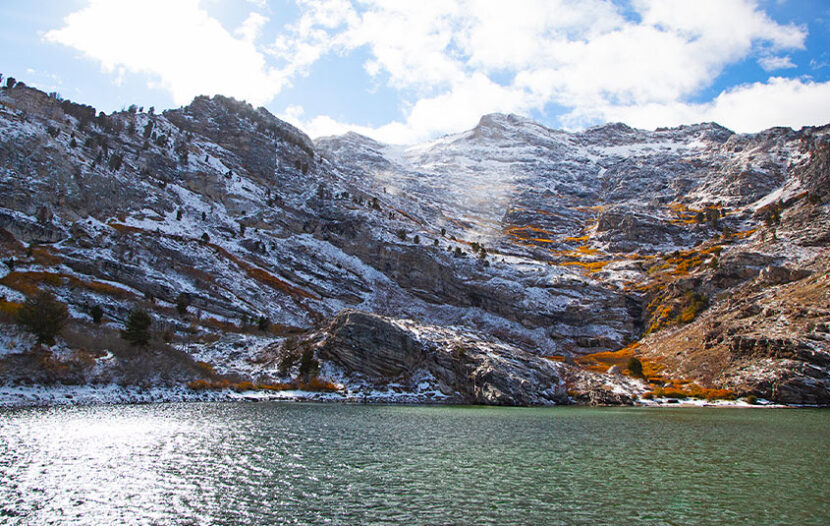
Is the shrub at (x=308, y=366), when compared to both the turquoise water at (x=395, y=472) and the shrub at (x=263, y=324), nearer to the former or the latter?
the shrub at (x=263, y=324)

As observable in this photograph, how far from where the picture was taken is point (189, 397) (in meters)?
66.9

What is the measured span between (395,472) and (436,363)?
194 ft

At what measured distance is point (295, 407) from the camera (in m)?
62.0

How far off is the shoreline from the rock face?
377 centimetres

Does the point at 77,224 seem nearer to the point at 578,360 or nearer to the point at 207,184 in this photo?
the point at 207,184

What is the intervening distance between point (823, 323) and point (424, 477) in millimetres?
86244

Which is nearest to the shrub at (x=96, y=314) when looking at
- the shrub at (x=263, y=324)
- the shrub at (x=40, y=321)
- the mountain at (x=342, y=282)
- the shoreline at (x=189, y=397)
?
the mountain at (x=342, y=282)

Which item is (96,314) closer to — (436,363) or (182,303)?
(182,303)

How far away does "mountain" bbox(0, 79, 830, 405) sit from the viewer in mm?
79000

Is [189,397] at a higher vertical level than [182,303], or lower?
lower

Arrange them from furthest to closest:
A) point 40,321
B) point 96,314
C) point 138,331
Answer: point 96,314, point 138,331, point 40,321

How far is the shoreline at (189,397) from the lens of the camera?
2104 inches

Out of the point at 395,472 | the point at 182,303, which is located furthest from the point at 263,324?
the point at 395,472

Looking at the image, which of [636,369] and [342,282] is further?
[342,282]
